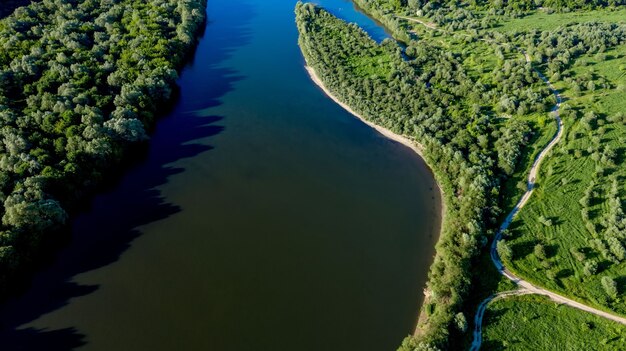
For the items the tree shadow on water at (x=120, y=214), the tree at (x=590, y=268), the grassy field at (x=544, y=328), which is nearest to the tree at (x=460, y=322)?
the grassy field at (x=544, y=328)

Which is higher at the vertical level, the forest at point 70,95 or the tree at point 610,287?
the forest at point 70,95

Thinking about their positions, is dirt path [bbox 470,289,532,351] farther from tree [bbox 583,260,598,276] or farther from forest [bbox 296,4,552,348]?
tree [bbox 583,260,598,276]

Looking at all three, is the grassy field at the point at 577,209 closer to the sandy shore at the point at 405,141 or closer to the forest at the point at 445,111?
the forest at the point at 445,111

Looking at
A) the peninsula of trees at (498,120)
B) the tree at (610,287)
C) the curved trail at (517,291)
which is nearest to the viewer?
the curved trail at (517,291)

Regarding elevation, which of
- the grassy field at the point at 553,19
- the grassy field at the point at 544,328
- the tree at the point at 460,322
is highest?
the grassy field at the point at 553,19

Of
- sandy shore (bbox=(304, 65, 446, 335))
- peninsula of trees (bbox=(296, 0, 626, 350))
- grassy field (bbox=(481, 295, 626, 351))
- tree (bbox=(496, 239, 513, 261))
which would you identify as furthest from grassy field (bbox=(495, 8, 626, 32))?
grassy field (bbox=(481, 295, 626, 351))

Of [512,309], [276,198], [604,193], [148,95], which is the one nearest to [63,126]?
[148,95]

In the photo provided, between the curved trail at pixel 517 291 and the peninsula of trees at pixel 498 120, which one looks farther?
the peninsula of trees at pixel 498 120
